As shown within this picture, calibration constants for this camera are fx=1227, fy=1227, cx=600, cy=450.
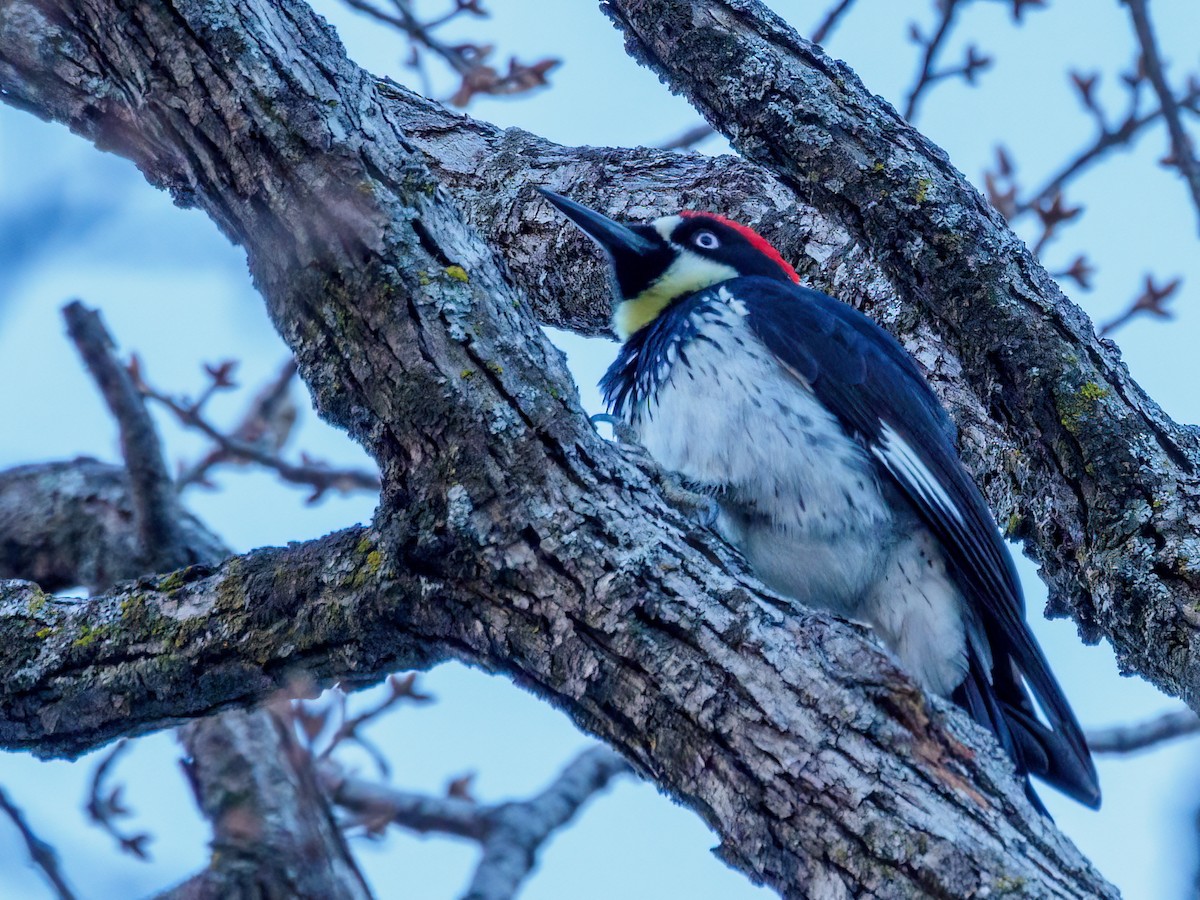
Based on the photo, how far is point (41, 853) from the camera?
2250mm

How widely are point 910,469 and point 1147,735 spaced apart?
2091mm

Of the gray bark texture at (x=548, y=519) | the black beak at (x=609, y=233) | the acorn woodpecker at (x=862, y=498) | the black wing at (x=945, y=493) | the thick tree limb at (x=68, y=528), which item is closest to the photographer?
the gray bark texture at (x=548, y=519)

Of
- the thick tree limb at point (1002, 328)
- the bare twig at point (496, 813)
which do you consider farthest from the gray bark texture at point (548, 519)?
the bare twig at point (496, 813)

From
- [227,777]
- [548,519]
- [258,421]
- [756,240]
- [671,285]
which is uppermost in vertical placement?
[258,421]

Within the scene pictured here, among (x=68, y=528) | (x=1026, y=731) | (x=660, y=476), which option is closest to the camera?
(x=660, y=476)

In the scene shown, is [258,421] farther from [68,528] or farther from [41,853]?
[41,853]

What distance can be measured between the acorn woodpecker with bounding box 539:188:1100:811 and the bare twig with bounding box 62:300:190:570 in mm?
1588

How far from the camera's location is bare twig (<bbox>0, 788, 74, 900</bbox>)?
7.07 feet

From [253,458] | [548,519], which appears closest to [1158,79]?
[548,519]

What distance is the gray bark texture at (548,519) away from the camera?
192cm

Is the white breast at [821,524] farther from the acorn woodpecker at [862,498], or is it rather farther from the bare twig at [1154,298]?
the bare twig at [1154,298]

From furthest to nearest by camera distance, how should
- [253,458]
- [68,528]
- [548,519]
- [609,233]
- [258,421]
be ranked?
[258,421], [253,458], [68,528], [609,233], [548,519]

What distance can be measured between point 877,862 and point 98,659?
1573mm

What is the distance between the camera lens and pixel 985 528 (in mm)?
3000
